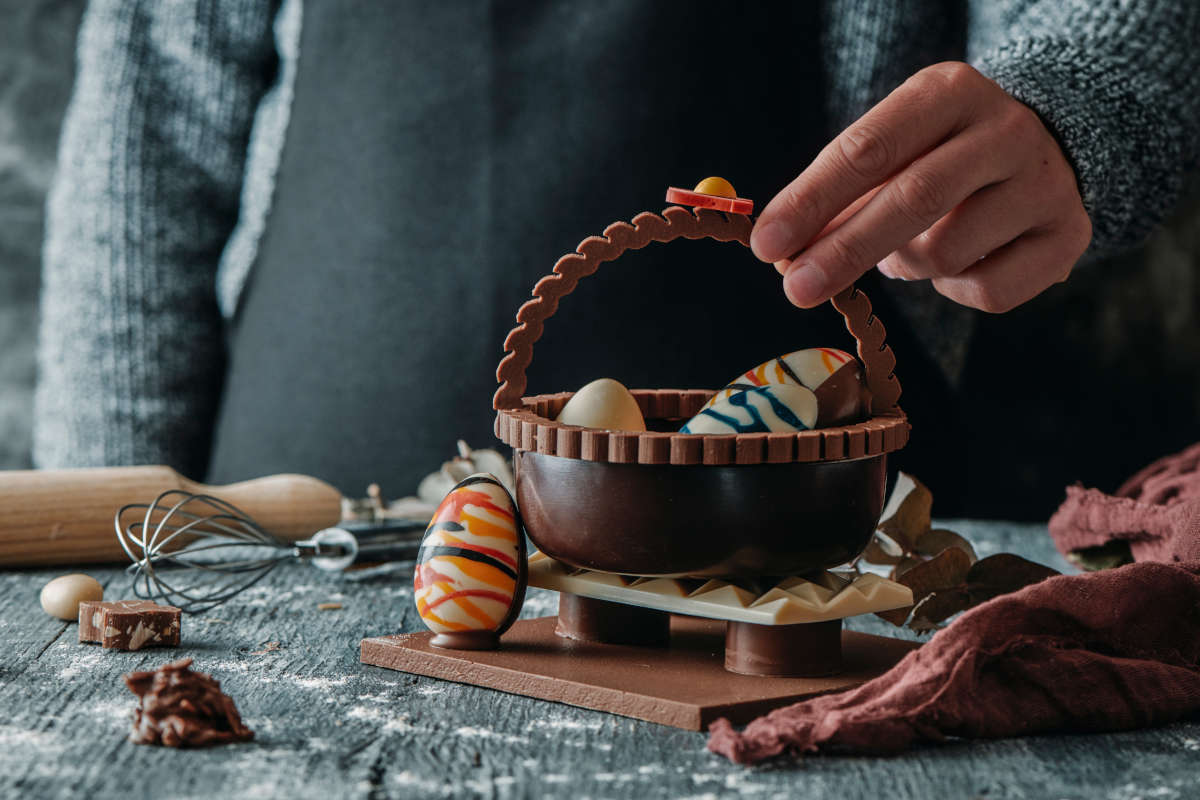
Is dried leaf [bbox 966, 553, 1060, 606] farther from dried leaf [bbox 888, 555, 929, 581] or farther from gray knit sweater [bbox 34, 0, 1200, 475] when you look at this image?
gray knit sweater [bbox 34, 0, 1200, 475]

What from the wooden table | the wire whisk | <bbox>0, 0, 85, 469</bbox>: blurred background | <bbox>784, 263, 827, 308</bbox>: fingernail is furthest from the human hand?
<bbox>0, 0, 85, 469</bbox>: blurred background

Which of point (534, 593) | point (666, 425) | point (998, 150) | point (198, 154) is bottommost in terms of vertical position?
point (534, 593)

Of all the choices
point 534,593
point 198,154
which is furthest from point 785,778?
point 198,154

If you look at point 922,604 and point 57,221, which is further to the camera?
point 57,221

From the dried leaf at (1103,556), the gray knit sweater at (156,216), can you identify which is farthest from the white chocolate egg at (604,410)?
the gray knit sweater at (156,216)

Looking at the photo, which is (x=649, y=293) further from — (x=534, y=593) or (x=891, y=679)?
(x=891, y=679)

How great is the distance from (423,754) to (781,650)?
181mm

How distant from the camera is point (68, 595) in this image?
0.68 metres

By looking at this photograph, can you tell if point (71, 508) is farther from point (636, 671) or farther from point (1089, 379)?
point (1089, 379)

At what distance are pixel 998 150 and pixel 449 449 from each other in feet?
2.26

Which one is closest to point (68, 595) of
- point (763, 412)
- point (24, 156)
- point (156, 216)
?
point (763, 412)

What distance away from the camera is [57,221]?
141cm

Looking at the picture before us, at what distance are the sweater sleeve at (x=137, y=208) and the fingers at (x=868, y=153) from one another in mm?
944

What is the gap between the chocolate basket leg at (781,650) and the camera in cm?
54
